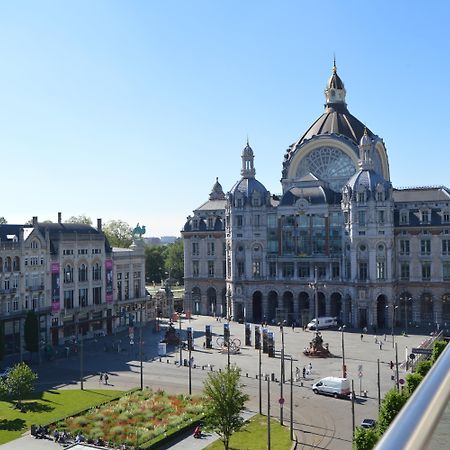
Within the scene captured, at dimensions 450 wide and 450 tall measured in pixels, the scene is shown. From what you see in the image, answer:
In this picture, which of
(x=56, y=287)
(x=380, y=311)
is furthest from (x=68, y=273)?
(x=380, y=311)

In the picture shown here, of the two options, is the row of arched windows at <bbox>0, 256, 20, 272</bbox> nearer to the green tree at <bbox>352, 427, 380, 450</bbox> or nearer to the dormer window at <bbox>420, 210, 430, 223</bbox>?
the green tree at <bbox>352, 427, 380, 450</bbox>

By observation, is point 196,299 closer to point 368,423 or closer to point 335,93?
point 335,93

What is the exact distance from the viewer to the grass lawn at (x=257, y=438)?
45.5m

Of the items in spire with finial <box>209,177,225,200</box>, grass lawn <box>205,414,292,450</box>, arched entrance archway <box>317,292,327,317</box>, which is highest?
spire with finial <box>209,177,225,200</box>

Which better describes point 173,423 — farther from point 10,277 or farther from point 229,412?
point 10,277

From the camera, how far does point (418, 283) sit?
4144 inches

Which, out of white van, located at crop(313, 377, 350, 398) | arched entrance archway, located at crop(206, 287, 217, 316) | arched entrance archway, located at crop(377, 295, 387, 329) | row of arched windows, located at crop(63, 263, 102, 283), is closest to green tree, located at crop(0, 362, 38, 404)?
white van, located at crop(313, 377, 350, 398)

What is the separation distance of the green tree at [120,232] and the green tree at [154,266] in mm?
7297

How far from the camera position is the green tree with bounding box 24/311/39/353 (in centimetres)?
8094

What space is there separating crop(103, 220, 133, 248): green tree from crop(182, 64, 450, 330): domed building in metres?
49.7

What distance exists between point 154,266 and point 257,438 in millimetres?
135191

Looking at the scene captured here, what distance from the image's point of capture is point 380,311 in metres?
104

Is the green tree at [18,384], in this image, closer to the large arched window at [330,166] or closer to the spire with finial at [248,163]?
the spire with finial at [248,163]

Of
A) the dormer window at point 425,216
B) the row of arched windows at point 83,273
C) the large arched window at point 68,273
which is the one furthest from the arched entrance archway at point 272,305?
the large arched window at point 68,273
